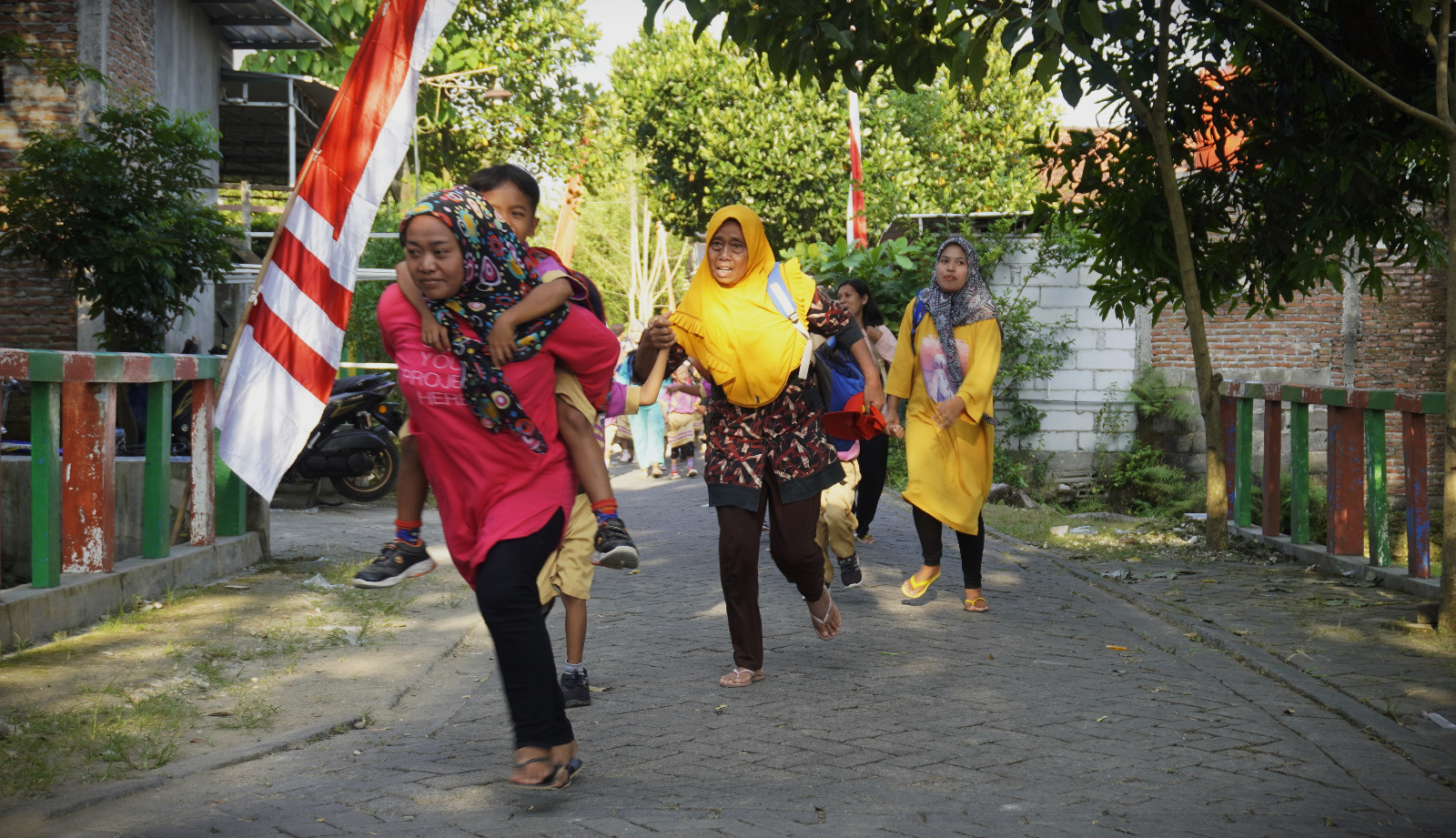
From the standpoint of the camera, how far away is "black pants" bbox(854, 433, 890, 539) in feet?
28.3

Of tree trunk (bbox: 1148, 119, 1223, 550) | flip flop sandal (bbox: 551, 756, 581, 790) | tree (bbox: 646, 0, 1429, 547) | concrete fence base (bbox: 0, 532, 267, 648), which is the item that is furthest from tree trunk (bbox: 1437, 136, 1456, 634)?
concrete fence base (bbox: 0, 532, 267, 648)

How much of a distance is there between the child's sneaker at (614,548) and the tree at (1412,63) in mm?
4177

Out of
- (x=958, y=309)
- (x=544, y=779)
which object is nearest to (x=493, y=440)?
(x=544, y=779)

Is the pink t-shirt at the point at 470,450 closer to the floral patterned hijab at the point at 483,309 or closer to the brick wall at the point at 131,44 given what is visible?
the floral patterned hijab at the point at 483,309

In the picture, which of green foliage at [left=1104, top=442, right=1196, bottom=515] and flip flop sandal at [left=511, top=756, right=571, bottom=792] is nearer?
flip flop sandal at [left=511, top=756, right=571, bottom=792]

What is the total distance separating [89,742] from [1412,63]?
24.7 ft

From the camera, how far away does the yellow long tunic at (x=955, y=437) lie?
6.81 metres

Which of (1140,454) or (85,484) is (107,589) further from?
(1140,454)

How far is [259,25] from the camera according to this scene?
60.3 ft

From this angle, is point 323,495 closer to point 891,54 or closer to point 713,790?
point 891,54

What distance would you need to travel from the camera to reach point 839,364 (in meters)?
7.25

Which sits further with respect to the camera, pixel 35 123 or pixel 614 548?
pixel 35 123

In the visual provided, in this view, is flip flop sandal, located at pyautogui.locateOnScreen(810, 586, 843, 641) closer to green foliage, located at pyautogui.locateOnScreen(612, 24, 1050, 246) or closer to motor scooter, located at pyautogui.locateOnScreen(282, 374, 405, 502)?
motor scooter, located at pyautogui.locateOnScreen(282, 374, 405, 502)

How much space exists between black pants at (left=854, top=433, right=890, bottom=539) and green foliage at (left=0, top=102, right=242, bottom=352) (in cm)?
664
